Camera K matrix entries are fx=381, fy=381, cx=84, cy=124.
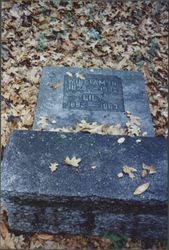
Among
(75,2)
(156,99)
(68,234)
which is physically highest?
(75,2)

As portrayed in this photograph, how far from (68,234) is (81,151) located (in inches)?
32.6

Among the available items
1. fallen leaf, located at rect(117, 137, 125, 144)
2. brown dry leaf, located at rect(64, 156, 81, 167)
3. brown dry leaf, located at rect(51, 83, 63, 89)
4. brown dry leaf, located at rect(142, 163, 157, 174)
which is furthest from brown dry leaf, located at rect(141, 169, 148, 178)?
brown dry leaf, located at rect(51, 83, 63, 89)

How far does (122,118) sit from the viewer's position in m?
4.85

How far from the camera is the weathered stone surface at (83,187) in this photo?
337 cm

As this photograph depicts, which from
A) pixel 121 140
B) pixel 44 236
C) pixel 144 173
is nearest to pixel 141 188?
pixel 144 173

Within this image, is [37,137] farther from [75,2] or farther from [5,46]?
[75,2]

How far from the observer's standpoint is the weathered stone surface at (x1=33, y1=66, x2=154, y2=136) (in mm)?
4809

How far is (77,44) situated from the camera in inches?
264

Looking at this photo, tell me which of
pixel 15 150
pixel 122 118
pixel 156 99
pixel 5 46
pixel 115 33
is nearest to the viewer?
pixel 15 150

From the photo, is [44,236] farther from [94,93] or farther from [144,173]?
[94,93]

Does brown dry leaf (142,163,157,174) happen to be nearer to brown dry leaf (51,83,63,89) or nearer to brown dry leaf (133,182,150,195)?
brown dry leaf (133,182,150,195)

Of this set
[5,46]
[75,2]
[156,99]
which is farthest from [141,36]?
[5,46]

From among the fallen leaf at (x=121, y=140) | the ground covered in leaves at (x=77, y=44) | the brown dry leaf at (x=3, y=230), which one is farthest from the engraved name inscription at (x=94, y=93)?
the brown dry leaf at (x=3, y=230)

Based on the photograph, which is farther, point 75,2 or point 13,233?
point 75,2
